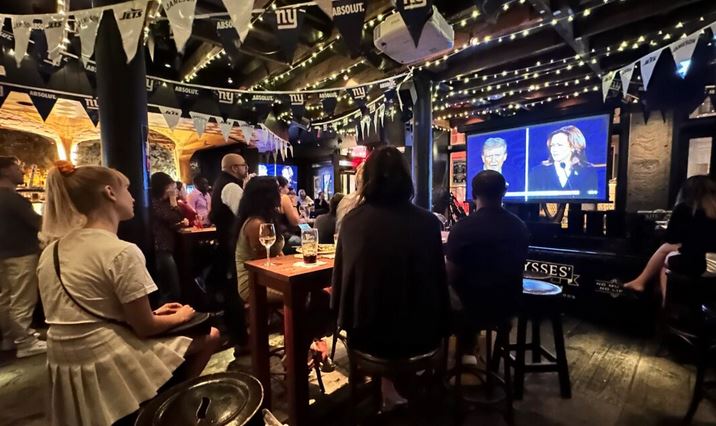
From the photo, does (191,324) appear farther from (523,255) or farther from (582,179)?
(582,179)

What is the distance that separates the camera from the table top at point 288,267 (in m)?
1.78

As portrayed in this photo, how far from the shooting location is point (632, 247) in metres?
3.20

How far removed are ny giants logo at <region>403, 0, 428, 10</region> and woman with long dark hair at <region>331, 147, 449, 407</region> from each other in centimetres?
101

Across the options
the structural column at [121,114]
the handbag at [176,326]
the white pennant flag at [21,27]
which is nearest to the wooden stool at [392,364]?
the handbag at [176,326]

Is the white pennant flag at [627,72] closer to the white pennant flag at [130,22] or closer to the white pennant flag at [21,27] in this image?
the white pennant flag at [130,22]

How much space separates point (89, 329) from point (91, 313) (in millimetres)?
65

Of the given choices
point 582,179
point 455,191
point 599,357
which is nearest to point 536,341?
point 599,357

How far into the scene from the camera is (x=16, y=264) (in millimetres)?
2996

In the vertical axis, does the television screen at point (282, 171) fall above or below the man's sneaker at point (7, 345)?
above

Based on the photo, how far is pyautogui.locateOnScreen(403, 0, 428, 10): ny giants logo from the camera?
194cm

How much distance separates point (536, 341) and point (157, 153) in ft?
35.8

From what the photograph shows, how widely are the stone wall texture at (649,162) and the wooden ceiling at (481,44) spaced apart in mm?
1056

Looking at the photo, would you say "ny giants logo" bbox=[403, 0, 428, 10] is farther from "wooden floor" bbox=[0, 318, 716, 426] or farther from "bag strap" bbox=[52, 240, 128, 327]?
"wooden floor" bbox=[0, 318, 716, 426]

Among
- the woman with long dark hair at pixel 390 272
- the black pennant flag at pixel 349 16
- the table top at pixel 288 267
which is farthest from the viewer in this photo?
the black pennant flag at pixel 349 16
